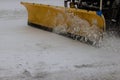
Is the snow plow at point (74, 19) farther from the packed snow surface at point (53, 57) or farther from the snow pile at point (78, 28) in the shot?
the packed snow surface at point (53, 57)

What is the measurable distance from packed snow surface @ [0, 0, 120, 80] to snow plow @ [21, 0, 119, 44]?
9.7 inches

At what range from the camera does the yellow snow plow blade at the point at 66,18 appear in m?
7.66

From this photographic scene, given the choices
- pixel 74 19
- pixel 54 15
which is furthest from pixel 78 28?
pixel 54 15

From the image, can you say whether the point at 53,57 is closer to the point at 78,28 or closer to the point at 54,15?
the point at 78,28

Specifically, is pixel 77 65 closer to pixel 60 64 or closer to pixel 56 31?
pixel 60 64

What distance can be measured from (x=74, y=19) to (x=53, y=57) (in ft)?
6.50

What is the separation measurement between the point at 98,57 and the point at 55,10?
2.73 meters

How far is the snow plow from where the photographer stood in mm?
7508

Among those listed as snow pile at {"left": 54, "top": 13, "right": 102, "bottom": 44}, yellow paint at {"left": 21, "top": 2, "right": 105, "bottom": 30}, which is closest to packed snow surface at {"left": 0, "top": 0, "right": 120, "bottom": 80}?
snow pile at {"left": 54, "top": 13, "right": 102, "bottom": 44}

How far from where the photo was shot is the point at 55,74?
5.55 meters

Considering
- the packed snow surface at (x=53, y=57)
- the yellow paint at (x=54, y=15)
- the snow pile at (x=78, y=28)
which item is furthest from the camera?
the yellow paint at (x=54, y=15)

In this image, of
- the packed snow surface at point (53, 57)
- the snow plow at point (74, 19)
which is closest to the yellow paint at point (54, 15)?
the snow plow at point (74, 19)

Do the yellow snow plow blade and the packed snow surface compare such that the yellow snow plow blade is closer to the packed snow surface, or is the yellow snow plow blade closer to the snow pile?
the snow pile

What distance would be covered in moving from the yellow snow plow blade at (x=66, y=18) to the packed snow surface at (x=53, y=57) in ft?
1.02
